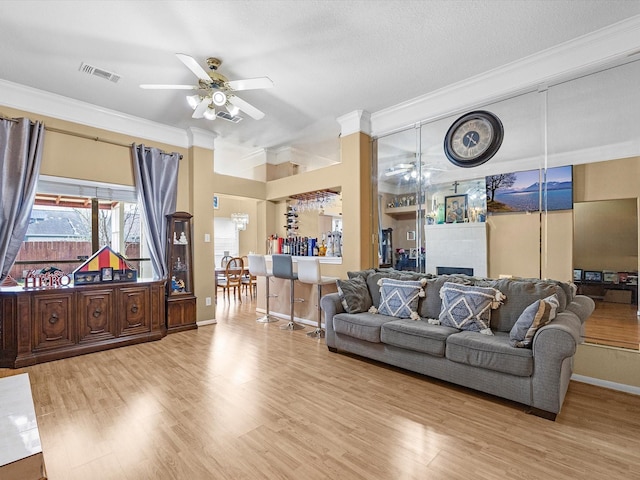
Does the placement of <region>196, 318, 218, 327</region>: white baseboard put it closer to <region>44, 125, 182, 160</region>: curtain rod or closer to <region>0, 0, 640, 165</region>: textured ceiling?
<region>44, 125, 182, 160</region>: curtain rod

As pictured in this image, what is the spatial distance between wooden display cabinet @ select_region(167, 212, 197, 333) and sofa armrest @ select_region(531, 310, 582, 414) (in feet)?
14.1

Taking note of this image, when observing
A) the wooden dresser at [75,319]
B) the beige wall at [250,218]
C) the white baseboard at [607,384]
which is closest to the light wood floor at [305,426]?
the white baseboard at [607,384]

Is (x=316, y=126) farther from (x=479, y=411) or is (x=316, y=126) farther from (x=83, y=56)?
(x=479, y=411)

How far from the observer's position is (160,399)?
2.60 meters

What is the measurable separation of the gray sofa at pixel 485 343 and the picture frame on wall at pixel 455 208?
855mm

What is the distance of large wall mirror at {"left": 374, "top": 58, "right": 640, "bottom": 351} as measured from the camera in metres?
2.98

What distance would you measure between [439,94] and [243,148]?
368 centimetres

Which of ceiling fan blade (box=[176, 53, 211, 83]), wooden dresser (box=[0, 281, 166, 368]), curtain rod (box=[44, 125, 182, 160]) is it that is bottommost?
wooden dresser (box=[0, 281, 166, 368])

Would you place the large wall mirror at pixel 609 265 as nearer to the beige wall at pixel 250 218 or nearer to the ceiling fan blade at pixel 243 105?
the ceiling fan blade at pixel 243 105

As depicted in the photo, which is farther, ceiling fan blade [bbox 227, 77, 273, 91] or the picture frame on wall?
the picture frame on wall

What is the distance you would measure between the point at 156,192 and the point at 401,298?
377 centimetres

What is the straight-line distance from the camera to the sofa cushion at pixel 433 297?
3322 millimetres

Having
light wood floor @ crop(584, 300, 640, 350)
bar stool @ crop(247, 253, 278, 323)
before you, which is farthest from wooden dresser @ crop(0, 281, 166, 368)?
light wood floor @ crop(584, 300, 640, 350)

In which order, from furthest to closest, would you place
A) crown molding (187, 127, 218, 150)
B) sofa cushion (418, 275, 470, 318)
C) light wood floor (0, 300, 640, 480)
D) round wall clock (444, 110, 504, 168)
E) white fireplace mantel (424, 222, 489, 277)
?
1. crown molding (187, 127, 218, 150)
2. white fireplace mantel (424, 222, 489, 277)
3. round wall clock (444, 110, 504, 168)
4. sofa cushion (418, 275, 470, 318)
5. light wood floor (0, 300, 640, 480)
